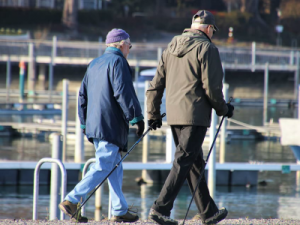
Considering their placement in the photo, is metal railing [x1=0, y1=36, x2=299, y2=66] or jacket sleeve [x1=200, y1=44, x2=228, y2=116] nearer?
jacket sleeve [x1=200, y1=44, x2=228, y2=116]

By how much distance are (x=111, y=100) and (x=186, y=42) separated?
87cm

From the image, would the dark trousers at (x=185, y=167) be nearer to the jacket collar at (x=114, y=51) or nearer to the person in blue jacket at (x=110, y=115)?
the person in blue jacket at (x=110, y=115)

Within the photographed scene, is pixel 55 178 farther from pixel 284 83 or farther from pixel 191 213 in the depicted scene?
pixel 284 83

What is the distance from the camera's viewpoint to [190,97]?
16.1 ft

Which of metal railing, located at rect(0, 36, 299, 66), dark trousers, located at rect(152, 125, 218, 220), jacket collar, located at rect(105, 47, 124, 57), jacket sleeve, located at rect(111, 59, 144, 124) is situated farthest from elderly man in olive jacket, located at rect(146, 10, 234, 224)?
metal railing, located at rect(0, 36, 299, 66)

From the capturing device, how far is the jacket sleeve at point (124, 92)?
521cm

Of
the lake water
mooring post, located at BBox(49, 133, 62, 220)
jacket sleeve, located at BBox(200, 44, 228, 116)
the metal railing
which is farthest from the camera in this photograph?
the metal railing

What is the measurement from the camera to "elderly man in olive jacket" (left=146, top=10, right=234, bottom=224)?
4840 mm

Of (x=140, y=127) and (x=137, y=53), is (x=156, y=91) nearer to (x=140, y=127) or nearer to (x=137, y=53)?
(x=140, y=127)

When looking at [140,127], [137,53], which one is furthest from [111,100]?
[137,53]

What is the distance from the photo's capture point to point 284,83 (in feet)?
126

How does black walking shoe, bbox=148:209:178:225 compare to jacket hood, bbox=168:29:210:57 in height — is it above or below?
below

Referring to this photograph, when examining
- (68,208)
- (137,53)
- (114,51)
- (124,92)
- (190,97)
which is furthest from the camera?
(137,53)

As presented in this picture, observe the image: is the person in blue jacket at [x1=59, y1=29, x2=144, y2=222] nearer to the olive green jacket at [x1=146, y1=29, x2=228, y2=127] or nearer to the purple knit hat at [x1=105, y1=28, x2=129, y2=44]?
the purple knit hat at [x1=105, y1=28, x2=129, y2=44]
